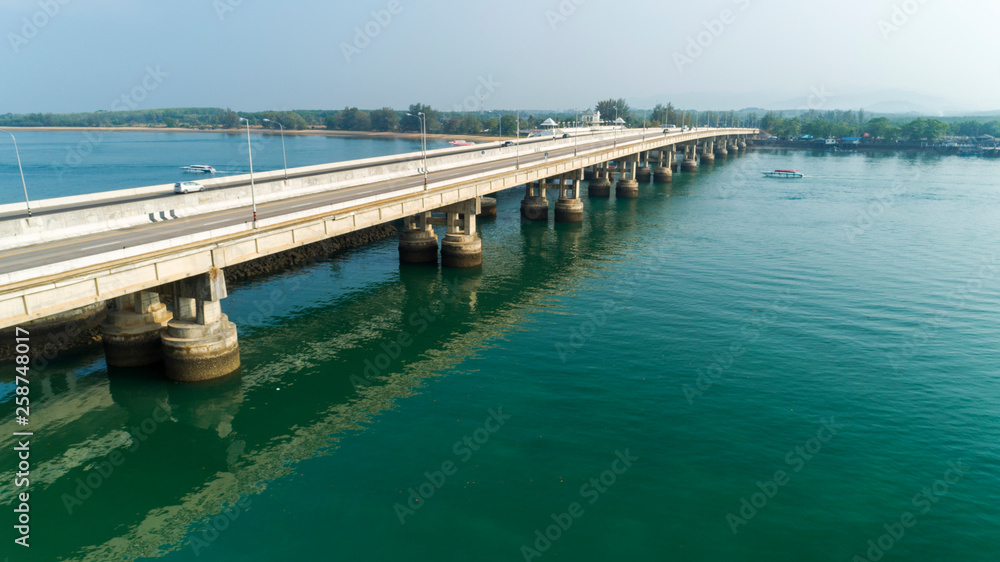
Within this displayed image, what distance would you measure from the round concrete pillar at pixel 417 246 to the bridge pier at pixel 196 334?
2606cm

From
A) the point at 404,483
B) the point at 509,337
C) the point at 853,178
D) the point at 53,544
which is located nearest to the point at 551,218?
the point at 509,337

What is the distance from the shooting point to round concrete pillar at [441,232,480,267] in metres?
55.9

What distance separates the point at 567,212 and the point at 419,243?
96.9 ft

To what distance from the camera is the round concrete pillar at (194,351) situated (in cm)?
3152

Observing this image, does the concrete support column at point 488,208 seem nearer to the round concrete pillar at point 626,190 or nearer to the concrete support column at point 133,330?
the round concrete pillar at point 626,190

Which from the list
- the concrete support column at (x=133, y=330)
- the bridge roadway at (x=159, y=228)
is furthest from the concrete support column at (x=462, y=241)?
the concrete support column at (x=133, y=330)

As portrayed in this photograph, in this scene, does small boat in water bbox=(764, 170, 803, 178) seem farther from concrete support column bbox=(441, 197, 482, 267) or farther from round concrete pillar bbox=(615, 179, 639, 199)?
concrete support column bbox=(441, 197, 482, 267)

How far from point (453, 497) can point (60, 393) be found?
912 inches

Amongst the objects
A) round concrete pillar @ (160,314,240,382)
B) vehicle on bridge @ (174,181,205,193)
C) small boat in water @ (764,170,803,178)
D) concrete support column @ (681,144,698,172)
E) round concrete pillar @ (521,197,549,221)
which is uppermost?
vehicle on bridge @ (174,181,205,193)

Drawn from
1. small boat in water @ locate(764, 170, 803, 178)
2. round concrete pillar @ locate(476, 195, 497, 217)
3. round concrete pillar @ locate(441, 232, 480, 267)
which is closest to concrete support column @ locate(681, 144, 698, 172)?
small boat in water @ locate(764, 170, 803, 178)

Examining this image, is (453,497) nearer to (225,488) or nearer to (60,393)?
(225,488)

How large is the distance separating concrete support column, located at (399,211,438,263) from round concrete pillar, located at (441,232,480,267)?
1.69 metres

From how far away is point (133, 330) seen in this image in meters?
32.8

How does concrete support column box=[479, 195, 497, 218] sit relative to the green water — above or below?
above
